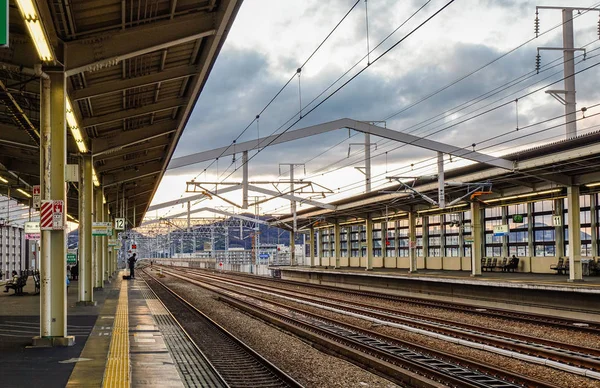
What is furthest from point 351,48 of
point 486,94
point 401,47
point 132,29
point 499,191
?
point 499,191

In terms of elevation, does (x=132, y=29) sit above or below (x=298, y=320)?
above

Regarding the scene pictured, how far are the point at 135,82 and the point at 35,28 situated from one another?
17.9 ft

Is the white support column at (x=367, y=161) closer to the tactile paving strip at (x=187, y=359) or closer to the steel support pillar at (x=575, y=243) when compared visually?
the steel support pillar at (x=575, y=243)

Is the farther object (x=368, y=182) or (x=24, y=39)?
(x=368, y=182)

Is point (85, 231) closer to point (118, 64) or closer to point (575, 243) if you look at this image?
point (118, 64)

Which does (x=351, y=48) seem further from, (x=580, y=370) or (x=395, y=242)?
(x=395, y=242)

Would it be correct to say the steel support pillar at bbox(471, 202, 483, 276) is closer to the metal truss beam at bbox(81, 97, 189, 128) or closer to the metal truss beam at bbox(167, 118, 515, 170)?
the metal truss beam at bbox(167, 118, 515, 170)

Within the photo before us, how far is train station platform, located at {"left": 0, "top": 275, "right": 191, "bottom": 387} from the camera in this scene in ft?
29.2

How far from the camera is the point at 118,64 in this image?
1436cm

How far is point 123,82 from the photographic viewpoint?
14.6m

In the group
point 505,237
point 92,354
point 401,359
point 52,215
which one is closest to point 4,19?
point 52,215

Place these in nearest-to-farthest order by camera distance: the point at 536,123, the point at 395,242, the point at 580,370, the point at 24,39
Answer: the point at 580,370
the point at 24,39
the point at 536,123
the point at 395,242

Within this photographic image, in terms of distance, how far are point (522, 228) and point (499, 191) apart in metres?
4.46

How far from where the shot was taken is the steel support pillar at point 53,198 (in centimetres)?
1173
